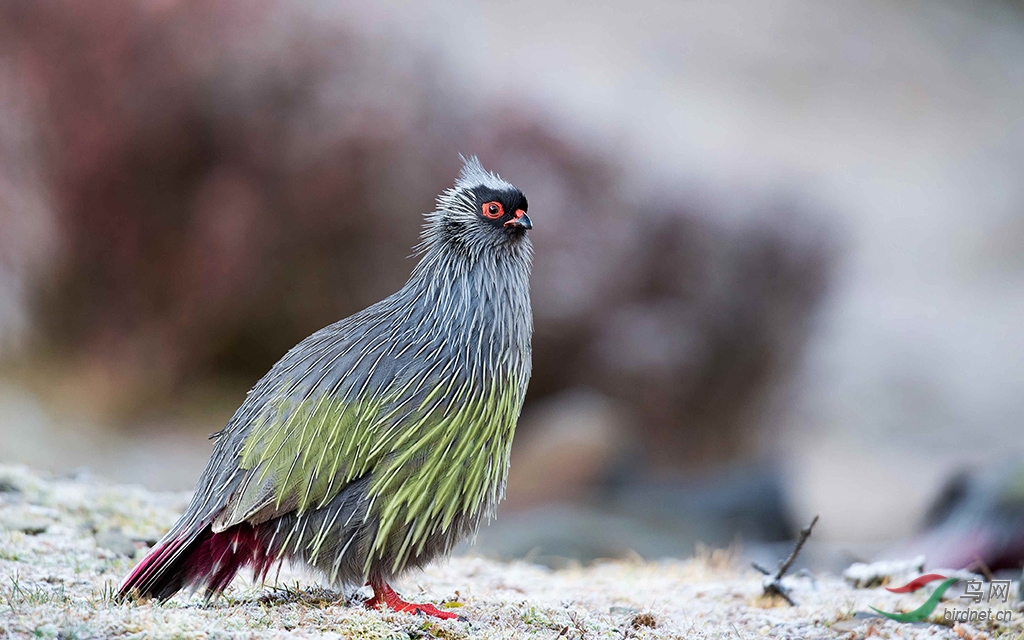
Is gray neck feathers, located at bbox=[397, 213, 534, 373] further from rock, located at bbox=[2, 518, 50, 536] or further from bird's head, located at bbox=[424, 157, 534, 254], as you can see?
rock, located at bbox=[2, 518, 50, 536]

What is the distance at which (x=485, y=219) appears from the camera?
4.21 metres

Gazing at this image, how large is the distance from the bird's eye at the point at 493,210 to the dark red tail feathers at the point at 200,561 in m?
1.73

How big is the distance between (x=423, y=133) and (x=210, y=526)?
24.3ft

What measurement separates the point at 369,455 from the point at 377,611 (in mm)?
655

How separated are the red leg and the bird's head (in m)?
1.56

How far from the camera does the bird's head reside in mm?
4199

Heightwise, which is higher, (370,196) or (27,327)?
(370,196)

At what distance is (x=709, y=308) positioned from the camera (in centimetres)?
1080

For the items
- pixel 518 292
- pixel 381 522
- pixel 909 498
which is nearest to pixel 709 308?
pixel 909 498

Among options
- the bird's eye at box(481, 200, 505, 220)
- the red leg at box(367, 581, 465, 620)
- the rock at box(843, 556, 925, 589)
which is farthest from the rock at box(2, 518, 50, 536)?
the rock at box(843, 556, 925, 589)

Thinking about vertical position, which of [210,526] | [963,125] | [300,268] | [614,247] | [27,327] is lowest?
[210,526]

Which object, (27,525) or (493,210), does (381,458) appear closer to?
(493,210)

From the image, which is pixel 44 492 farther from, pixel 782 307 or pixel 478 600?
pixel 782 307

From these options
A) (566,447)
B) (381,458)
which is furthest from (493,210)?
(566,447)
